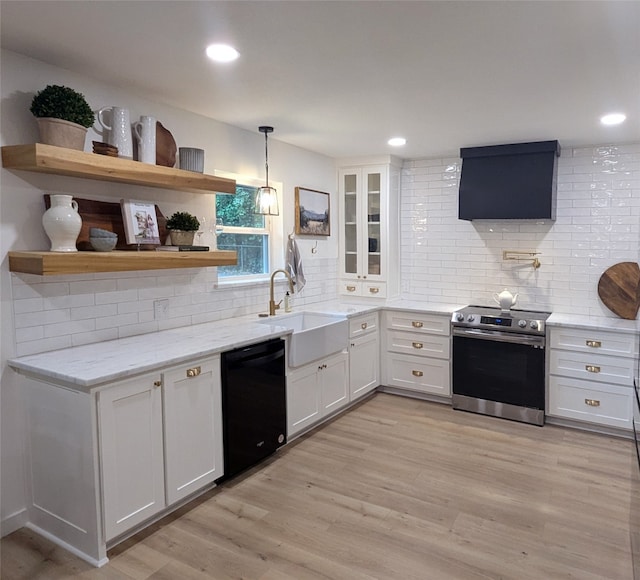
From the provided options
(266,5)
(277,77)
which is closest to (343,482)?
(277,77)

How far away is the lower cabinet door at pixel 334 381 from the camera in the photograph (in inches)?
151

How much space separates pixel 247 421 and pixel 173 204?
1.49 meters

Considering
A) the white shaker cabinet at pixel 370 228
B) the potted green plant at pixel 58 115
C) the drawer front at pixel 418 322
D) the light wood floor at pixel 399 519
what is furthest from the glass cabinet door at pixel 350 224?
the potted green plant at pixel 58 115

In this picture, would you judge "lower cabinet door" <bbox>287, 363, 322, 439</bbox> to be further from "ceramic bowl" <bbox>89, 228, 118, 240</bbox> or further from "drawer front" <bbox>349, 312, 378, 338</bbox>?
"ceramic bowl" <bbox>89, 228, 118, 240</bbox>

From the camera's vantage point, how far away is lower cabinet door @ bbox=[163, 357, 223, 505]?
8.27 ft

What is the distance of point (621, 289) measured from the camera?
13.4 ft

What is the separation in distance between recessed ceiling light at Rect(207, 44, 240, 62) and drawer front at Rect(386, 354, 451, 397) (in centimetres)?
316

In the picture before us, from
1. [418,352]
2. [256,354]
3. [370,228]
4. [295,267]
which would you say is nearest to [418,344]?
[418,352]

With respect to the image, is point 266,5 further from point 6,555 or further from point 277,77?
point 6,555

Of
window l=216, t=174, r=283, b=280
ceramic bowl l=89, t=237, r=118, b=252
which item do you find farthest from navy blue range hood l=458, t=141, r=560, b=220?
ceramic bowl l=89, t=237, r=118, b=252

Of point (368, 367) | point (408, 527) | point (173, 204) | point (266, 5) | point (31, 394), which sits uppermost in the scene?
point (266, 5)

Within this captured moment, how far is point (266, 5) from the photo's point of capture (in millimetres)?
1827

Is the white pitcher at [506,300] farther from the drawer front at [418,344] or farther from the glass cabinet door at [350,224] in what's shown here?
the glass cabinet door at [350,224]

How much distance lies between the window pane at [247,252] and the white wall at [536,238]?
1.70 meters
